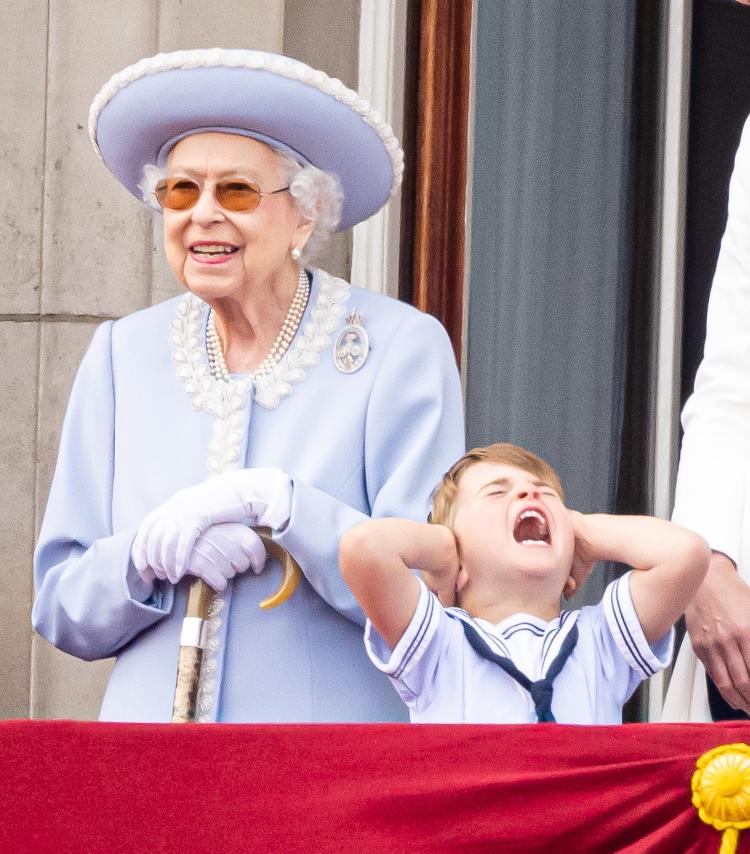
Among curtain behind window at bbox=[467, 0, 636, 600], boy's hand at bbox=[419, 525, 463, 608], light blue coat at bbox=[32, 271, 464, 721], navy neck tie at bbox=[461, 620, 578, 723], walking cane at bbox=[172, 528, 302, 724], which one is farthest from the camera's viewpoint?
curtain behind window at bbox=[467, 0, 636, 600]

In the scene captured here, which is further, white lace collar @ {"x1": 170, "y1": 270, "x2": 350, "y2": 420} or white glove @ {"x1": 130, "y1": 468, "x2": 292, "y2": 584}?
white lace collar @ {"x1": 170, "y1": 270, "x2": 350, "y2": 420}

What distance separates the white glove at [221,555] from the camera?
2.46m

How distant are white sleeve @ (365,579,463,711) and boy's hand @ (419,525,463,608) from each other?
0.15ft

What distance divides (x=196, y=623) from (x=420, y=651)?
421 mm

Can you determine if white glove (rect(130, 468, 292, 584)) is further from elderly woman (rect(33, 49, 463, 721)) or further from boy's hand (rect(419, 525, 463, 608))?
boy's hand (rect(419, 525, 463, 608))

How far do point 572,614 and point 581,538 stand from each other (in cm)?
11

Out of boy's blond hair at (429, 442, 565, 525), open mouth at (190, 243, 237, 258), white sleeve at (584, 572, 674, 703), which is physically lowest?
white sleeve at (584, 572, 674, 703)

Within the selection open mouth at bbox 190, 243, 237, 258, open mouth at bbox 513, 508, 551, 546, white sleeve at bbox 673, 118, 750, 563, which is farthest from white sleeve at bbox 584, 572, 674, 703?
open mouth at bbox 190, 243, 237, 258

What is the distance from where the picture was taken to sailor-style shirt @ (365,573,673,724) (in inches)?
87.2

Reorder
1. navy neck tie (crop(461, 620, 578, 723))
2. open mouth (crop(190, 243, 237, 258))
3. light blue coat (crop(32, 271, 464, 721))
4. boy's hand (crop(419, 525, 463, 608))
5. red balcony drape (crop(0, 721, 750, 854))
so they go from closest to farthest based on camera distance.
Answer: red balcony drape (crop(0, 721, 750, 854)) < navy neck tie (crop(461, 620, 578, 723)) < boy's hand (crop(419, 525, 463, 608)) < light blue coat (crop(32, 271, 464, 721)) < open mouth (crop(190, 243, 237, 258))

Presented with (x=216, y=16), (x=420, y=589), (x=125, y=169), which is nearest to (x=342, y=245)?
(x=216, y=16)

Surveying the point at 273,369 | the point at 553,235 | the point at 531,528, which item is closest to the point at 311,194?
the point at 273,369

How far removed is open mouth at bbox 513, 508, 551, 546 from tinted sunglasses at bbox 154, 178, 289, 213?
0.70 m

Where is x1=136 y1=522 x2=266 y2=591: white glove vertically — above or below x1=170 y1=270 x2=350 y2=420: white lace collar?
below
